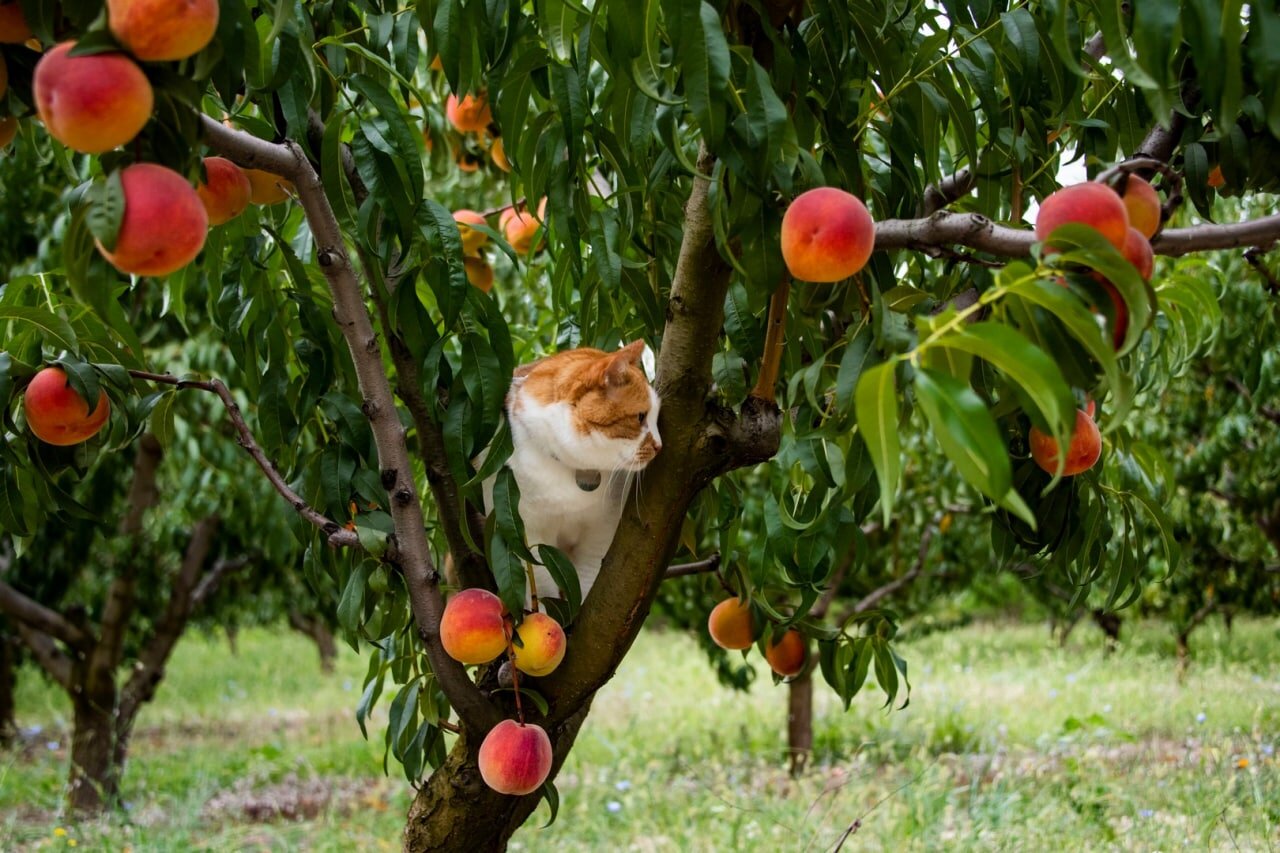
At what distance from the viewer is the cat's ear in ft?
5.52

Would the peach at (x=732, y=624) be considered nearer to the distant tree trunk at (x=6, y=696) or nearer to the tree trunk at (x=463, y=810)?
the tree trunk at (x=463, y=810)

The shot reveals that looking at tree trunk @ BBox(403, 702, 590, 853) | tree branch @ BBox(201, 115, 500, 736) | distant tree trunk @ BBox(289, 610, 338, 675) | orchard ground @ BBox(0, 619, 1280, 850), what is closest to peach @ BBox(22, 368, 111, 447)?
tree branch @ BBox(201, 115, 500, 736)

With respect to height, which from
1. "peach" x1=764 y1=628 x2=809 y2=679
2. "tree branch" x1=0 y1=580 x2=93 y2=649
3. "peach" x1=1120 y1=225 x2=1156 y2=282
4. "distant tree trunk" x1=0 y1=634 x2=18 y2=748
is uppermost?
"peach" x1=1120 y1=225 x2=1156 y2=282

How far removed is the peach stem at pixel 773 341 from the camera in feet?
3.94

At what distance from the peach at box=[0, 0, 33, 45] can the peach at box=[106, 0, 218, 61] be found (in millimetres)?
151

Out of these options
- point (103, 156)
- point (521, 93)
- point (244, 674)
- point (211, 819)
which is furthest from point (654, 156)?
point (244, 674)

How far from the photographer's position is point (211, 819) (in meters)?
4.59

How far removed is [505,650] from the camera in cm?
133

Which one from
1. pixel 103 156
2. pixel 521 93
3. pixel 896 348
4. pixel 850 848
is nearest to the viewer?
pixel 103 156

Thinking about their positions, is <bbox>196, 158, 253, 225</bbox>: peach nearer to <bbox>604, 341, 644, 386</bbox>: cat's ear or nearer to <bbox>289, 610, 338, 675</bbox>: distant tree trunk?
<bbox>604, 341, 644, 386</bbox>: cat's ear

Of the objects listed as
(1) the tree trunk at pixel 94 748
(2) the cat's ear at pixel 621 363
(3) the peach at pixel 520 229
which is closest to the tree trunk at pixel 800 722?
(1) the tree trunk at pixel 94 748

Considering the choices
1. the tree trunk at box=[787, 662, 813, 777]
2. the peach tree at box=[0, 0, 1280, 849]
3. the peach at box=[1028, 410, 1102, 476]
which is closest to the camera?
the peach tree at box=[0, 0, 1280, 849]

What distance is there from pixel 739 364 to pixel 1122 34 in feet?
2.13

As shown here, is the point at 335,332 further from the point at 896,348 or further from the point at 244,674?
the point at 244,674
